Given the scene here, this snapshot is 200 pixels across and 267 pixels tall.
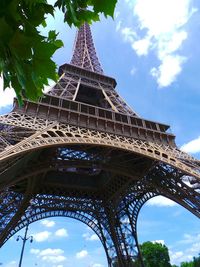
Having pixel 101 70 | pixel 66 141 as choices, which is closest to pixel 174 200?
pixel 66 141

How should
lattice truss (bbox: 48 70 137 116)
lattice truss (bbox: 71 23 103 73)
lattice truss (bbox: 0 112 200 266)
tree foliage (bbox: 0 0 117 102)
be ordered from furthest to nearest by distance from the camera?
1. lattice truss (bbox: 71 23 103 73)
2. lattice truss (bbox: 48 70 137 116)
3. lattice truss (bbox: 0 112 200 266)
4. tree foliage (bbox: 0 0 117 102)

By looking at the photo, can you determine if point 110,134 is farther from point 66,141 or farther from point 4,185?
point 4,185

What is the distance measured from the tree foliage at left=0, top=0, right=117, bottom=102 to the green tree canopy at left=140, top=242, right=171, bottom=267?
57.7m

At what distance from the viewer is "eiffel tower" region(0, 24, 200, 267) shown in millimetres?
19344

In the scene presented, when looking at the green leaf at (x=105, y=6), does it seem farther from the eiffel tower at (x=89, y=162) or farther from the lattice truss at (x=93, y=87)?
the lattice truss at (x=93, y=87)

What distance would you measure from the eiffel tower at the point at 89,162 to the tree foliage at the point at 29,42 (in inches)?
538

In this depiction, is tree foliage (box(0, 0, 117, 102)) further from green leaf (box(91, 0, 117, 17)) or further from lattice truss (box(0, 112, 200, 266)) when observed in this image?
lattice truss (box(0, 112, 200, 266))

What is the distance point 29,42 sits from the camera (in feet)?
5.17

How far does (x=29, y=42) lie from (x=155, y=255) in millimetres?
58833

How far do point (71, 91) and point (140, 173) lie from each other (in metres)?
10.1

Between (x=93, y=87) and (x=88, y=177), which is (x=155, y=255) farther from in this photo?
(x=93, y=87)

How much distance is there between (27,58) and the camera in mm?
1600

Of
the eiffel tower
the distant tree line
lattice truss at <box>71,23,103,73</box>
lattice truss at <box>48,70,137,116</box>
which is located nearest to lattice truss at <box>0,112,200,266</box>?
the eiffel tower

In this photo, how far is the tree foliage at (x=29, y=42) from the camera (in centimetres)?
150
